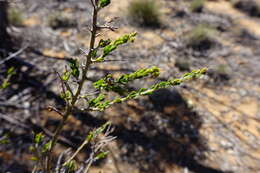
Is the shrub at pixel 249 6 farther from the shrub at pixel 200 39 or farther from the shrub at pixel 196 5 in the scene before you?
the shrub at pixel 200 39

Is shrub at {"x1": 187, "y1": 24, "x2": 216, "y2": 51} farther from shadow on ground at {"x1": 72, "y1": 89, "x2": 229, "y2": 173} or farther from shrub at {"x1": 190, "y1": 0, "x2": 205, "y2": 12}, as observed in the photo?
shadow on ground at {"x1": 72, "y1": 89, "x2": 229, "y2": 173}

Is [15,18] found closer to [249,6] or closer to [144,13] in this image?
[144,13]

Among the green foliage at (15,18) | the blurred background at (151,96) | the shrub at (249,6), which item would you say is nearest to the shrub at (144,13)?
the blurred background at (151,96)

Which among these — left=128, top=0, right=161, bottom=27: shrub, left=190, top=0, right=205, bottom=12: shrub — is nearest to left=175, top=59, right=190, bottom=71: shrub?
left=128, top=0, right=161, bottom=27: shrub

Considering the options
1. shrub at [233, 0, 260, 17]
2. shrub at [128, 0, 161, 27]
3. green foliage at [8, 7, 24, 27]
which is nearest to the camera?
green foliage at [8, 7, 24, 27]

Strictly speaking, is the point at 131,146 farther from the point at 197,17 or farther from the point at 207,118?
the point at 197,17

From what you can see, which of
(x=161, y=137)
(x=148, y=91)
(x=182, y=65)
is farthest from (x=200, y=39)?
(x=148, y=91)
